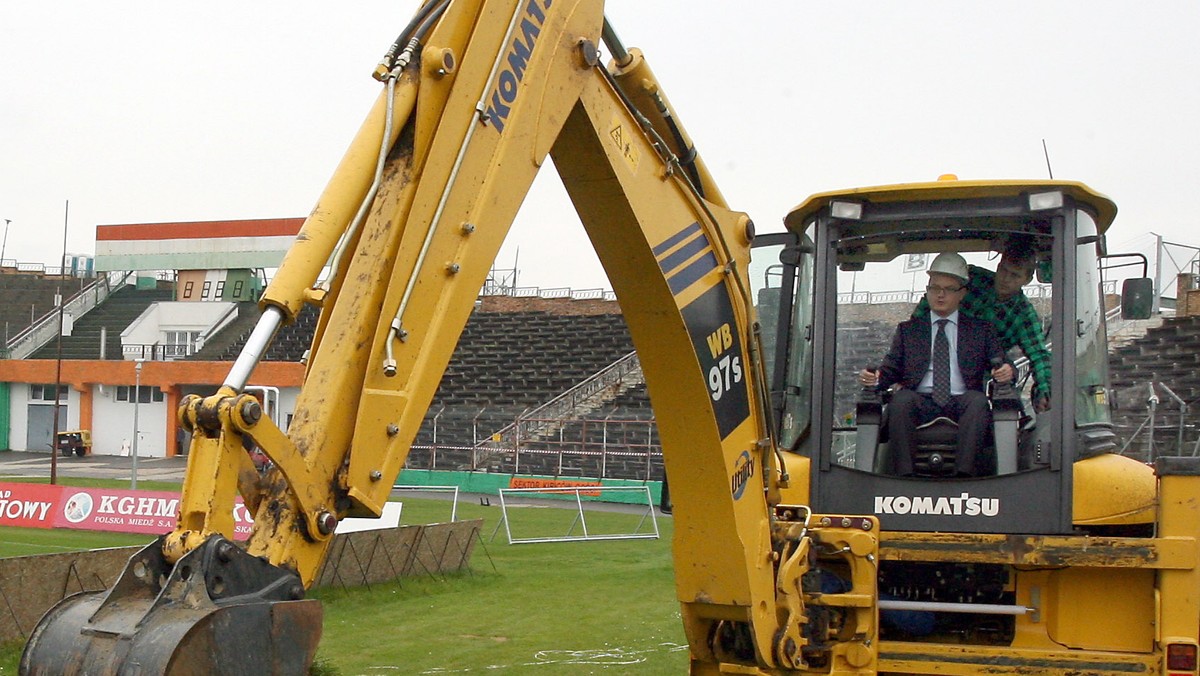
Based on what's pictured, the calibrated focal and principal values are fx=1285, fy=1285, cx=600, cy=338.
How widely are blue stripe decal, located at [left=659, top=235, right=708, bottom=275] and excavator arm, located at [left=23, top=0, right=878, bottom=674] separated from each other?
1 centimetres

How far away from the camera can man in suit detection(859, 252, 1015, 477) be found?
5.67 metres

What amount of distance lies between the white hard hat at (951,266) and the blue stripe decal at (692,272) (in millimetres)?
1356

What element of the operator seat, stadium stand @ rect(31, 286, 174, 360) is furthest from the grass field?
stadium stand @ rect(31, 286, 174, 360)

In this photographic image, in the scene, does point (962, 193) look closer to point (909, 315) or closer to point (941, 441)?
point (909, 315)

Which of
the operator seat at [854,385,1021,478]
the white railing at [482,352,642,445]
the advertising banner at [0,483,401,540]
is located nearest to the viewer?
the operator seat at [854,385,1021,478]

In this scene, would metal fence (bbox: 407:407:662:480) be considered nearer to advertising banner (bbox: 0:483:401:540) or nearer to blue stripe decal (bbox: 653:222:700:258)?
advertising banner (bbox: 0:483:401:540)

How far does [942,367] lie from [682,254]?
1.61m

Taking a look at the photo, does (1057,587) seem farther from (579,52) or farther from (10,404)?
(10,404)

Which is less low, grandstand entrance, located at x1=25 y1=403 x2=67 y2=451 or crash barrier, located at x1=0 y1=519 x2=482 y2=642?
grandstand entrance, located at x1=25 y1=403 x2=67 y2=451

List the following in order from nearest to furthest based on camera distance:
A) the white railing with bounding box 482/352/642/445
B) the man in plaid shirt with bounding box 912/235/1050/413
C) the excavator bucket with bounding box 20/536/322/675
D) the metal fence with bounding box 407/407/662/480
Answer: the excavator bucket with bounding box 20/536/322/675
the man in plaid shirt with bounding box 912/235/1050/413
the metal fence with bounding box 407/407/662/480
the white railing with bounding box 482/352/642/445

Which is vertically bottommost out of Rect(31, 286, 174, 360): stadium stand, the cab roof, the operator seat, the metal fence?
the metal fence

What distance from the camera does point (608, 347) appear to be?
4322 centimetres

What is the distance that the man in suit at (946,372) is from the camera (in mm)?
5668

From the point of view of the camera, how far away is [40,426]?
46.8 m
